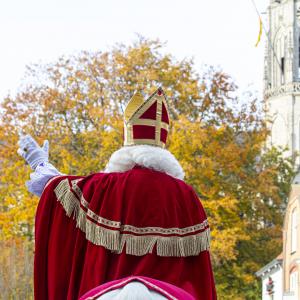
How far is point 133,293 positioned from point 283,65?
105173mm

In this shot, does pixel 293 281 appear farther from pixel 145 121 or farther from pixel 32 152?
pixel 145 121

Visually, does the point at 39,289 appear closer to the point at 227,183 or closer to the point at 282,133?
the point at 227,183

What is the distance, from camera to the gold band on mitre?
8656 millimetres

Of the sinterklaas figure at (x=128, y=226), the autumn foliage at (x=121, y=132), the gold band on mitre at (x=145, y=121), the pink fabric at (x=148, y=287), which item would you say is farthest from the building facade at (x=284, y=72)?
the pink fabric at (x=148, y=287)

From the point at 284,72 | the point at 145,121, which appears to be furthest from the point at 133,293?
the point at 284,72

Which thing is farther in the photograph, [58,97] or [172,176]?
[58,97]

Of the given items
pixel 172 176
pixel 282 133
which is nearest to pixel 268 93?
pixel 282 133

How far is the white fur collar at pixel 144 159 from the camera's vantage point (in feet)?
28.0

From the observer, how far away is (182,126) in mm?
32938

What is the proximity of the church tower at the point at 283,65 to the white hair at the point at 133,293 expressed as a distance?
97.3 metres

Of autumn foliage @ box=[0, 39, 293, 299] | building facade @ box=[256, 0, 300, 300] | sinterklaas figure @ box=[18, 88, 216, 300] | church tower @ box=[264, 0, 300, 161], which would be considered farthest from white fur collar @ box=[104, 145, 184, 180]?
church tower @ box=[264, 0, 300, 161]

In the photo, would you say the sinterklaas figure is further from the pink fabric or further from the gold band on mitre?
the pink fabric

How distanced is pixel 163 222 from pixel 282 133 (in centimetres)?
9554

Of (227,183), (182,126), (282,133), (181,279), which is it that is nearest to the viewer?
(181,279)
